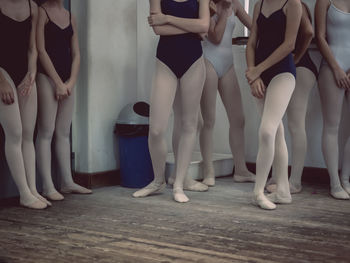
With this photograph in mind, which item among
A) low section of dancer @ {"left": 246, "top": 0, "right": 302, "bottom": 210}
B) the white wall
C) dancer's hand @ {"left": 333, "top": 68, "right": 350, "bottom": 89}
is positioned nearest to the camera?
low section of dancer @ {"left": 246, "top": 0, "right": 302, "bottom": 210}

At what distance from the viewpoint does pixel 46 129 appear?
3609mm

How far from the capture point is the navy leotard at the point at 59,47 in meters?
3.59

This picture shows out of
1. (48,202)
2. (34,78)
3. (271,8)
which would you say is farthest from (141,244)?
(271,8)

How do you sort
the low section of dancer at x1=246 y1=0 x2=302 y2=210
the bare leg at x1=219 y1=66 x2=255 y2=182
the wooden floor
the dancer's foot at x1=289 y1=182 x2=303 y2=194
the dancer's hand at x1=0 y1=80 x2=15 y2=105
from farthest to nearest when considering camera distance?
the bare leg at x1=219 y1=66 x2=255 y2=182, the dancer's foot at x1=289 y1=182 x2=303 y2=194, the low section of dancer at x1=246 y1=0 x2=302 y2=210, the dancer's hand at x1=0 y1=80 x2=15 y2=105, the wooden floor

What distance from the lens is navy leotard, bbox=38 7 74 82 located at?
3588 mm

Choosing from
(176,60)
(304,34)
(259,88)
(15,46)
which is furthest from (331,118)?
(15,46)

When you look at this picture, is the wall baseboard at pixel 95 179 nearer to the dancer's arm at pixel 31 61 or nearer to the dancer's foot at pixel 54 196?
the dancer's foot at pixel 54 196

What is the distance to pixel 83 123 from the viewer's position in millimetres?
4121

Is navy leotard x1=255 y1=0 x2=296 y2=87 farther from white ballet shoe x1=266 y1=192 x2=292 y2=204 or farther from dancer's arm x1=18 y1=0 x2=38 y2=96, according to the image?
dancer's arm x1=18 y1=0 x2=38 y2=96

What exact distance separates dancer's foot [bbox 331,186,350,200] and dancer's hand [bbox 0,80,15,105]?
2.26 meters

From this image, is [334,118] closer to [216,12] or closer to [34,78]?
[216,12]

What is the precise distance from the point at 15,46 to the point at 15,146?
61 centimetres

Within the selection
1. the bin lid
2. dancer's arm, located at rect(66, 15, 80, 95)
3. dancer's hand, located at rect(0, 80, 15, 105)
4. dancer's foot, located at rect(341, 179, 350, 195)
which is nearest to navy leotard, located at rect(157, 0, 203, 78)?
dancer's arm, located at rect(66, 15, 80, 95)

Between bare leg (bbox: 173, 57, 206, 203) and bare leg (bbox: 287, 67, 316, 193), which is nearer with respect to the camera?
bare leg (bbox: 173, 57, 206, 203)
